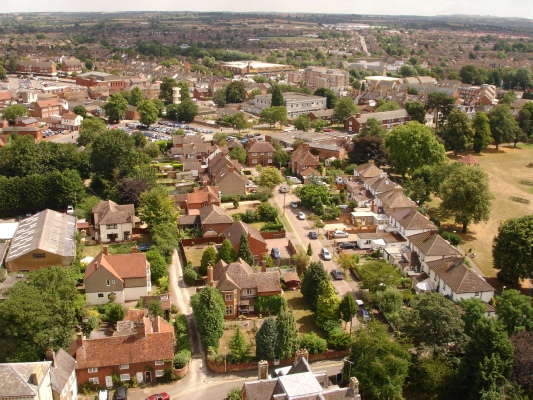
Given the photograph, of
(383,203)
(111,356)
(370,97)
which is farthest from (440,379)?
(370,97)

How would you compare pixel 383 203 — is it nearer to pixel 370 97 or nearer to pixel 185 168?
pixel 185 168

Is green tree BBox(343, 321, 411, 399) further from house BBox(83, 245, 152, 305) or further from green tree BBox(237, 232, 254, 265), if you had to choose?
house BBox(83, 245, 152, 305)

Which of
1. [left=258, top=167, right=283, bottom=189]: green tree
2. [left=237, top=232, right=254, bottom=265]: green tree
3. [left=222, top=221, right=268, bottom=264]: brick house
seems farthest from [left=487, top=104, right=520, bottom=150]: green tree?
[left=237, top=232, right=254, bottom=265]: green tree

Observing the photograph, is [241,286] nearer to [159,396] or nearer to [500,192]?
[159,396]

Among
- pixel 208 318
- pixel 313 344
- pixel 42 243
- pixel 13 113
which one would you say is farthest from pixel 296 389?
pixel 13 113

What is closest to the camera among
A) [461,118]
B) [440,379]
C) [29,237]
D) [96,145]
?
[440,379]
